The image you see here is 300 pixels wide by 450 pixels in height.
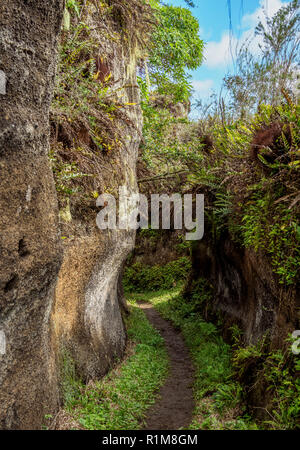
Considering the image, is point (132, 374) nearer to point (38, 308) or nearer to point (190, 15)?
point (38, 308)

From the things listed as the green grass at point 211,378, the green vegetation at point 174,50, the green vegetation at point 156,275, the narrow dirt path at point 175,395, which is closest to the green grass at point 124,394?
the narrow dirt path at point 175,395

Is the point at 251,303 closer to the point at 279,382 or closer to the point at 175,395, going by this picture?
the point at 175,395

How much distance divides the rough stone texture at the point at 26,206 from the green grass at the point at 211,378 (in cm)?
270

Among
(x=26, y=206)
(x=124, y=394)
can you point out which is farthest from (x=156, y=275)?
(x=26, y=206)

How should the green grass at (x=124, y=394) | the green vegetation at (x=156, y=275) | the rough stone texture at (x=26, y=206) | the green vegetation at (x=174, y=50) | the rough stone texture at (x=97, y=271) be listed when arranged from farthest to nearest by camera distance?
the green vegetation at (x=156, y=275), the green vegetation at (x=174, y=50), the rough stone texture at (x=97, y=271), the green grass at (x=124, y=394), the rough stone texture at (x=26, y=206)

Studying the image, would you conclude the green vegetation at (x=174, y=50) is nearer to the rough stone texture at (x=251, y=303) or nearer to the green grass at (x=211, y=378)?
the rough stone texture at (x=251, y=303)

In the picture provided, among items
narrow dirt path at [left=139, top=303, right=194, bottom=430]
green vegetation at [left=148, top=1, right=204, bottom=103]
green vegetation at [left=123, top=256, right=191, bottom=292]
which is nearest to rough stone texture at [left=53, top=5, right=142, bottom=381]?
narrow dirt path at [left=139, top=303, right=194, bottom=430]

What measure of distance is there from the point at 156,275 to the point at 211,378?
1307 cm

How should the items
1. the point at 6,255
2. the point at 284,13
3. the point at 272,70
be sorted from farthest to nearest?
the point at 272,70
the point at 284,13
the point at 6,255

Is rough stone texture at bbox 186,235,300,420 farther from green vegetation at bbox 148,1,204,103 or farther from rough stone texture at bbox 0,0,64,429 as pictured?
green vegetation at bbox 148,1,204,103

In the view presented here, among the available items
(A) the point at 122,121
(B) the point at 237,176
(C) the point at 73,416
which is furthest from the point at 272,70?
(C) the point at 73,416

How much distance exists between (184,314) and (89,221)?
7.42 metres

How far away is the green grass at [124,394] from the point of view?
5.48 m

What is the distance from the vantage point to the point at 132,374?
7.63m
